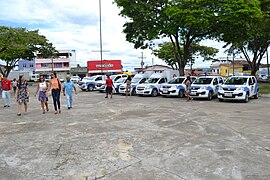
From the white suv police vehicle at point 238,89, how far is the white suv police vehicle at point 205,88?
890 mm

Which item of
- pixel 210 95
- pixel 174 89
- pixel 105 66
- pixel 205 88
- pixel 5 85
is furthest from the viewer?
pixel 105 66

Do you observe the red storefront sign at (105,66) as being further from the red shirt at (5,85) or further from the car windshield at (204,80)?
the red shirt at (5,85)

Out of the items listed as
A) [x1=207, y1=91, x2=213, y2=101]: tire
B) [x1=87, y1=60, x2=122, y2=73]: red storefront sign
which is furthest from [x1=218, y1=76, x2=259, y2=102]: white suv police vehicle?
[x1=87, y1=60, x2=122, y2=73]: red storefront sign

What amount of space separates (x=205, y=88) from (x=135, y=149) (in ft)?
Answer: 36.8

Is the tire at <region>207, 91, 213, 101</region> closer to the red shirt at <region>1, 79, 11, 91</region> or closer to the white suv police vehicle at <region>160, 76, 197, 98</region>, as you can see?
the white suv police vehicle at <region>160, 76, 197, 98</region>

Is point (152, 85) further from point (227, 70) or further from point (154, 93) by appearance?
point (227, 70)

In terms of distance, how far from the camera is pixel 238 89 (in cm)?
1405

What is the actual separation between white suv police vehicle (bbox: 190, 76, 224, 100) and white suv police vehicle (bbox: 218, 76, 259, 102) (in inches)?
35.0

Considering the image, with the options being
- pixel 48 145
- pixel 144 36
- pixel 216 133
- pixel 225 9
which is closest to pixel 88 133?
pixel 48 145

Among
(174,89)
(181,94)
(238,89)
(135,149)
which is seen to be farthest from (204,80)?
(135,149)

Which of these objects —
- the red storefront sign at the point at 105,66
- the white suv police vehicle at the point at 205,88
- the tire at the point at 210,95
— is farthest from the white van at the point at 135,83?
the red storefront sign at the point at 105,66

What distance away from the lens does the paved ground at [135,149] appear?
4086 millimetres

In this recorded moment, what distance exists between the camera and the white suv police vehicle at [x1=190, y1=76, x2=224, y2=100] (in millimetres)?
15406

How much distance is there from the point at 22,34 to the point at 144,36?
14270mm
